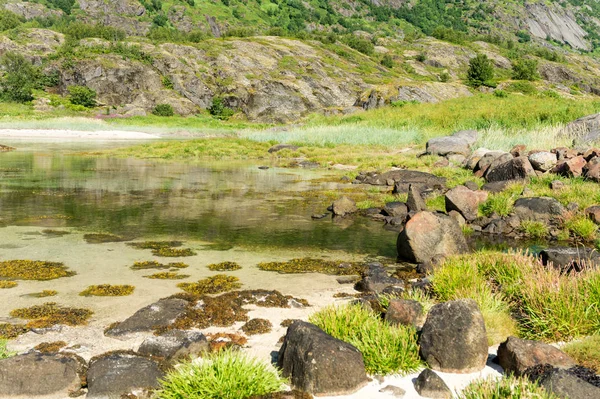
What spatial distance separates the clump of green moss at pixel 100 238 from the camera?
12523mm

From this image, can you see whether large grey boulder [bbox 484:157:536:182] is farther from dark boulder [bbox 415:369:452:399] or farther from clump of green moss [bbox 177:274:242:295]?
dark boulder [bbox 415:369:452:399]

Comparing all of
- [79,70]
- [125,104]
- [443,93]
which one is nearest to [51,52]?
[79,70]

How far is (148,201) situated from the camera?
18.6 m

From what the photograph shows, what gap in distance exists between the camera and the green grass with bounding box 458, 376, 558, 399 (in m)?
4.75

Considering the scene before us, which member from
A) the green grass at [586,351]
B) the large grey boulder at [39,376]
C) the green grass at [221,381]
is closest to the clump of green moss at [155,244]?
the large grey boulder at [39,376]

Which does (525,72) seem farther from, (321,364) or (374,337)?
(321,364)

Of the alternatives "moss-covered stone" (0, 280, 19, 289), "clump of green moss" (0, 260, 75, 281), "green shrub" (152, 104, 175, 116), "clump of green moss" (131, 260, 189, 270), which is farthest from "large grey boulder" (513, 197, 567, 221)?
"green shrub" (152, 104, 175, 116)

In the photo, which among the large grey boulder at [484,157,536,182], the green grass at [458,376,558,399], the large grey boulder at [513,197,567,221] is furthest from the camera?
the large grey boulder at [484,157,536,182]

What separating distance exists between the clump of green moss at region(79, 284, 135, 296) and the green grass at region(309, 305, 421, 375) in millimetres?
3698

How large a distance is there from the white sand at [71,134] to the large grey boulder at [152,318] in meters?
53.6

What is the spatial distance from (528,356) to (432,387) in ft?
4.00

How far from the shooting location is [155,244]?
12.4m

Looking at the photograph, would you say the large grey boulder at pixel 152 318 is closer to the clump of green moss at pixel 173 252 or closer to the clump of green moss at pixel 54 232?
the clump of green moss at pixel 173 252

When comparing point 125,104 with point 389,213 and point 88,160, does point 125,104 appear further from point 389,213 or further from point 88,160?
point 389,213
